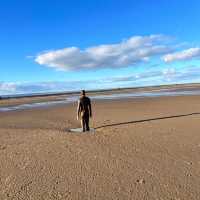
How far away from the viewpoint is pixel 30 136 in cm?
1216

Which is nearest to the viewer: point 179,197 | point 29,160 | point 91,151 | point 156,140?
point 179,197

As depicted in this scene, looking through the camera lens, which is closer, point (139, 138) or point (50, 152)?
point (50, 152)

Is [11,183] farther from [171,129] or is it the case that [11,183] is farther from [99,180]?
[171,129]

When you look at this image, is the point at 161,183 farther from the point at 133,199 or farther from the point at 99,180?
the point at 99,180

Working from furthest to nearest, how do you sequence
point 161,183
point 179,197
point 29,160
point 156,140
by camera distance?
1. point 156,140
2. point 29,160
3. point 161,183
4. point 179,197

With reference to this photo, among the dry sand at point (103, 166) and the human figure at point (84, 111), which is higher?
the human figure at point (84, 111)

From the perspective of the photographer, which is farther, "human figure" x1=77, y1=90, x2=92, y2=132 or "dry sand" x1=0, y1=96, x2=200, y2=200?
"human figure" x1=77, y1=90, x2=92, y2=132

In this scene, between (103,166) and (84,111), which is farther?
(84,111)

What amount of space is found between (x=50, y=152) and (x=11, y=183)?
2.67m

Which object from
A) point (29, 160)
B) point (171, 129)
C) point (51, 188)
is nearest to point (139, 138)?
point (171, 129)

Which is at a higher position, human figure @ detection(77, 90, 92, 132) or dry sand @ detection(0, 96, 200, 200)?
human figure @ detection(77, 90, 92, 132)

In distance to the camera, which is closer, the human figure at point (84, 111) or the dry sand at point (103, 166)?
the dry sand at point (103, 166)

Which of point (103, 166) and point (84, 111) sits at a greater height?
point (84, 111)

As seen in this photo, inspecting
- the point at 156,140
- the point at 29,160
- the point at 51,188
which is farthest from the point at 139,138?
the point at 51,188
